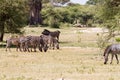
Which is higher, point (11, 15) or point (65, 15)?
point (11, 15)

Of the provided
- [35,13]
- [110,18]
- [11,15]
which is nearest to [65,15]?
[35,13]

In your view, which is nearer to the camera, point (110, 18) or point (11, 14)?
point (110, 18)

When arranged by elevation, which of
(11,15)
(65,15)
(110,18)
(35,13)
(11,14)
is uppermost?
(110,18)

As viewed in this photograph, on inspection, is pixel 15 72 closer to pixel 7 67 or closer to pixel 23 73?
pixel 23 73

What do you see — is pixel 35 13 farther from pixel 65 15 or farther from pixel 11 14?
pixel 11 14

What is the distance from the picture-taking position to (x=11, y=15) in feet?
136

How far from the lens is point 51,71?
19812 mm

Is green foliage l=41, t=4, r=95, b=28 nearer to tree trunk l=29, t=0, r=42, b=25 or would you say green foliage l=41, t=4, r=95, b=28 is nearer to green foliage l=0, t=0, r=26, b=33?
tree trunk l=29, t=0, r=42, b=25

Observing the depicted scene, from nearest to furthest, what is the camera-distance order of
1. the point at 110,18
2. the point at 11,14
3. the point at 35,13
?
the point at 110,18, the point at 11,14, the point at 35,13

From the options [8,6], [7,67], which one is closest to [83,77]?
[7,67]

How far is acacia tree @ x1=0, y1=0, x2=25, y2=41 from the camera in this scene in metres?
40.8

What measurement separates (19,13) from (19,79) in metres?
25.4

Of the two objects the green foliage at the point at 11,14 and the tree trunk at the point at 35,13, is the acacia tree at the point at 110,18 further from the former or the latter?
the tree trunk at the point at 35,13

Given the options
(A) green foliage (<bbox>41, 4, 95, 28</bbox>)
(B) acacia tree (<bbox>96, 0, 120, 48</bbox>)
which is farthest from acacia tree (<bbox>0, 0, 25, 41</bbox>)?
(A) green foliage (<bbox>41, 4, 95, 28</bbox>)
